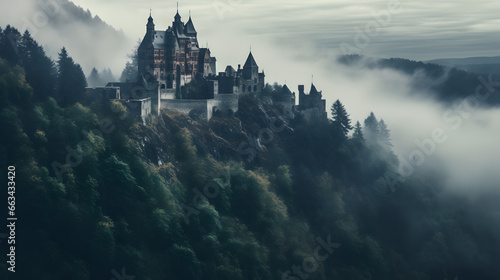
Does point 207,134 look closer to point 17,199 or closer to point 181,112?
point 181,112

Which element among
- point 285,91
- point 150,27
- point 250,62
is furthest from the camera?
point 285,91

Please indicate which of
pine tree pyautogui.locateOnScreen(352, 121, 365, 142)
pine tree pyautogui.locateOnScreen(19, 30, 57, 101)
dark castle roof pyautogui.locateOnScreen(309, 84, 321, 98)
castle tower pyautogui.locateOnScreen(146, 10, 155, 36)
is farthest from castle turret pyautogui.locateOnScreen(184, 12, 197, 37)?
pine tree pyautogui.locateOnScreen(352, 121, 365, 142)

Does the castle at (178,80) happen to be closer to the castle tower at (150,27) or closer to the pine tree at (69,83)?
the castle tower at (150,27)

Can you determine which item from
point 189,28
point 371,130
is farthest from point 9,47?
point 371,130

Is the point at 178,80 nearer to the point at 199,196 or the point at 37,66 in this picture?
the point at 199,196

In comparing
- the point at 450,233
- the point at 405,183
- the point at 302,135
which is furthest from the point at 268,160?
the point at 450,233

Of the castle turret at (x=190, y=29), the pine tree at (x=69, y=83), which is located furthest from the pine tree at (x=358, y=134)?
the pine tree at (x=69, y=83)
